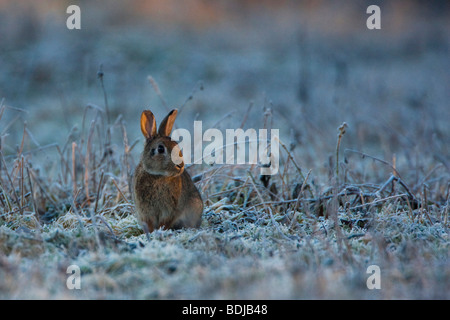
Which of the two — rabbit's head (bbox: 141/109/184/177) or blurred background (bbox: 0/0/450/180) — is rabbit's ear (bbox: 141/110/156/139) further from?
blurred background (bbox: 0/0/450/180)

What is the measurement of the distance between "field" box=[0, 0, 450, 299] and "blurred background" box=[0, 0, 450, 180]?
61mm

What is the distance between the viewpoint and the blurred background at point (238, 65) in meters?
9.86

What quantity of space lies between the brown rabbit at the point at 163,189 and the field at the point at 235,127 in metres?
0.20

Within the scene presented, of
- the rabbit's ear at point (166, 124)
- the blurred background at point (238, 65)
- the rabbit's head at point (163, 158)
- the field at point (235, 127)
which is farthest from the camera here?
the blurred background at point (238, 65)

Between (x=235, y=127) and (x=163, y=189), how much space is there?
2441 mm

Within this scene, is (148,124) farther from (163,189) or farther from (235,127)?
(235,127)

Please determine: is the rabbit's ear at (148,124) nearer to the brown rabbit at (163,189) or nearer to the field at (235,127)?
the brown rabbit at (163,189)

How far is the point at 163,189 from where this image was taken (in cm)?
442

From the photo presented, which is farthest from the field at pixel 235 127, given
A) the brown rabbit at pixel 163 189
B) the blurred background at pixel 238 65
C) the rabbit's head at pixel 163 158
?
the rabbit's head at pixel 163 158

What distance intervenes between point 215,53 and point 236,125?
308 inches

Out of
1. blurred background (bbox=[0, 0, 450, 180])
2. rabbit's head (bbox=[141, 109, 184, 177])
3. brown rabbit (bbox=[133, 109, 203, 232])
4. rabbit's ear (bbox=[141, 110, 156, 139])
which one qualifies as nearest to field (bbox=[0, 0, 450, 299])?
blurred background (bbox=[0, 0, 450, 180])

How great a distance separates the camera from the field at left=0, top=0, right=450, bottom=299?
3.30m

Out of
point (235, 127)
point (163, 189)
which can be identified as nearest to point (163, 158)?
point (163, 189)
